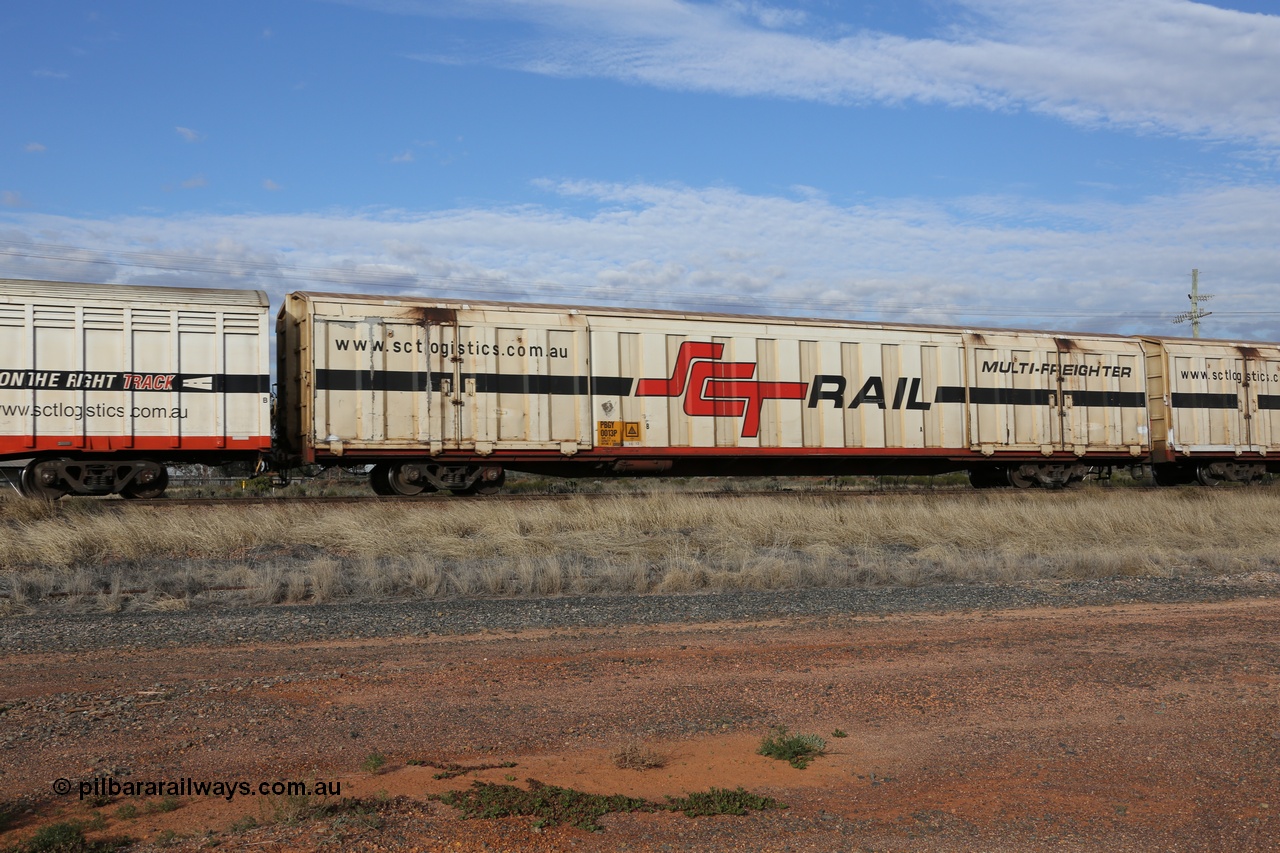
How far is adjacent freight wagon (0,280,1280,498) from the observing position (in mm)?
14328

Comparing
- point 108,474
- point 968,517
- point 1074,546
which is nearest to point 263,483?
point 108,474

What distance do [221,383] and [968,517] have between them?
1150 cm

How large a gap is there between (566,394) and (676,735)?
478 inches

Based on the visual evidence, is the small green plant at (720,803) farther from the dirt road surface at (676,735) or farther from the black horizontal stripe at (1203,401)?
the black horizontal stripe at (1203,401)

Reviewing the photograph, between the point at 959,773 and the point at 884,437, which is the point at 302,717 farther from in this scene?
the point at 884,437

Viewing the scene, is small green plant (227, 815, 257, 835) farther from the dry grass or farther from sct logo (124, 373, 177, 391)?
sct logo (124, 373, 177, 391)

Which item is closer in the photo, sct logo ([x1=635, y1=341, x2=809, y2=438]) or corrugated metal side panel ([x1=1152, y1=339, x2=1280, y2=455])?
sct logo ([x1=635, y1=341, x2=809, y2=438])

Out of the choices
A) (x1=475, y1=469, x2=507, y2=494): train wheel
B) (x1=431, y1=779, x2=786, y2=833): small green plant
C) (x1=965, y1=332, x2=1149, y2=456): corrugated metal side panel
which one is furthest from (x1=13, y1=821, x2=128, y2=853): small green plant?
(x1=965, y1=332, x2=1149, y2=456): corrugated metal side panel

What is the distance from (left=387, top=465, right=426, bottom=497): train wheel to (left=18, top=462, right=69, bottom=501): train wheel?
4858 mm

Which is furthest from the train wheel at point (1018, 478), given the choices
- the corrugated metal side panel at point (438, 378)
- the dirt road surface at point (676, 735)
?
the dirt road surface at point (676, 735)

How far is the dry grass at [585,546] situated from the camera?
9.09m

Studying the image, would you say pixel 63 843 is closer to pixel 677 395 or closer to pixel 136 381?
pixel 136 381

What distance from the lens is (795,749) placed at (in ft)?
14.5

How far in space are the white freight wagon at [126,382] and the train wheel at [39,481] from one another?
17 millimetres
